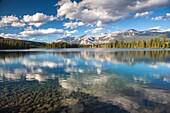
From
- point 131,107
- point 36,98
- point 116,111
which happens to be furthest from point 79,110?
point 36,98

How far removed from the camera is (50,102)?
16438 mm

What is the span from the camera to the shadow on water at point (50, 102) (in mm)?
14328

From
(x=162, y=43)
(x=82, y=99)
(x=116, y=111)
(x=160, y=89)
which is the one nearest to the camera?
(x=116, y=111)

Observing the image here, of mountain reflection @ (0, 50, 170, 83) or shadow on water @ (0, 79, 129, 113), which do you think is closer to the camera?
shadow on water @ (0, 79, 129, 113)

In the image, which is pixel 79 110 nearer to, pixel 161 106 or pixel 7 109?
pixel 7 109

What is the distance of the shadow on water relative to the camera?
47.0 feet

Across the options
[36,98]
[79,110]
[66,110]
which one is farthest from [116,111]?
[36,98]

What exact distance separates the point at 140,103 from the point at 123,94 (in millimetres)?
3180

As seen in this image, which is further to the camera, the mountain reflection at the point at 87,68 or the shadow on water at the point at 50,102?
the mountain reflection at the point at 87,68

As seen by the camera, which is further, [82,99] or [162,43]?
[162,43]

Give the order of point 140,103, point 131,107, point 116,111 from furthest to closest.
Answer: point 140,103, point 131,107, point 116,111

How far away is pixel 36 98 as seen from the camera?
1770 centimetres

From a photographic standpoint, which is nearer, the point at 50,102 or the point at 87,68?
the point at 50,102

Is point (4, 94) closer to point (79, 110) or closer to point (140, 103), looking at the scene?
point (79, 110)
